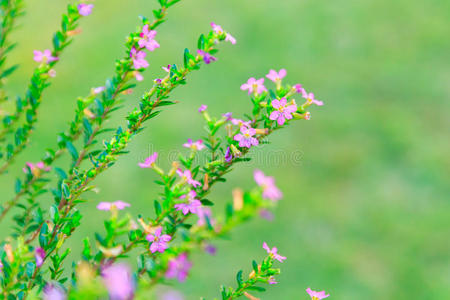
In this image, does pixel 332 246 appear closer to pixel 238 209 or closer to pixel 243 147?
pixel 243 147

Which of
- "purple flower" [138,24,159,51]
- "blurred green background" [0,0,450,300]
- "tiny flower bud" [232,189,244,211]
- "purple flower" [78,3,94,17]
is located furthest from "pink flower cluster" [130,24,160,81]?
"blurred green background" [0,0,450,300]

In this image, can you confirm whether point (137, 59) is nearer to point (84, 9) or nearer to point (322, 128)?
point (84, 9)

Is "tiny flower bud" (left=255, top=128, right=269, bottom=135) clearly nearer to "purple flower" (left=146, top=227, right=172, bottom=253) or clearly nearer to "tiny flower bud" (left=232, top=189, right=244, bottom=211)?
"purple flower" (left=146, top=227, right=172, bottom=253)

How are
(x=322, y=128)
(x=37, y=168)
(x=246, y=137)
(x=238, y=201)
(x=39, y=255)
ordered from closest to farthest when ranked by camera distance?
(x=238, y=201), (x=39, y=255), (x=246, y=137), (x=37, y=168), (x=322, y=128)

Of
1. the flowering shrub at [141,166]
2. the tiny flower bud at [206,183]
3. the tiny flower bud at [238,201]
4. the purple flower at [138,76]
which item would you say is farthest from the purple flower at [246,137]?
the tiny flower bud at [238,201]

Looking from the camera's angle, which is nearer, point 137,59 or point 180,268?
point 180,268

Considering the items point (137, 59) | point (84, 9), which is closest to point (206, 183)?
point (137, 59)

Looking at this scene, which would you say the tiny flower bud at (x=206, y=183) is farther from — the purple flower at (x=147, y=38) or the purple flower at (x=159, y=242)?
the purple flower at (x=147, y=38)

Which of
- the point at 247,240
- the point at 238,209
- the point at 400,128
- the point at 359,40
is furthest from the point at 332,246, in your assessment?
the point at 238,209
